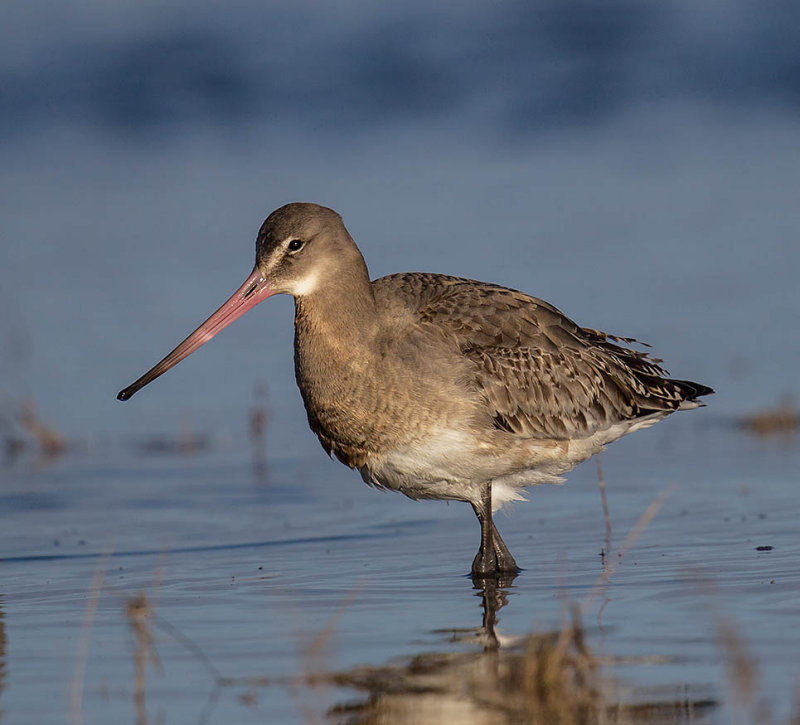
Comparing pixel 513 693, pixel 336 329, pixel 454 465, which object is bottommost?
pixel 513 693

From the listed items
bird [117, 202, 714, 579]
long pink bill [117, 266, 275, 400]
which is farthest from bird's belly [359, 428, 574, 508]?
long pink bill [117, 266, 275, 400]

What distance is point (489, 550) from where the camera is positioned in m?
6.62

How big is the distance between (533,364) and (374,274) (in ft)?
22.1

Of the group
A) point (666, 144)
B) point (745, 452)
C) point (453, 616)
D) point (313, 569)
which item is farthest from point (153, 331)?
point (666, 144)

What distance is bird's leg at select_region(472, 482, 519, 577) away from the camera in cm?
650

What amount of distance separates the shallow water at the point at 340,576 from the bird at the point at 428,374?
0.44 meters

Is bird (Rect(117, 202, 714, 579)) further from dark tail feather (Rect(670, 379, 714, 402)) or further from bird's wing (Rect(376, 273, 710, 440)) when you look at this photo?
dark tail feather (Rect(670, 379, 714, 402))

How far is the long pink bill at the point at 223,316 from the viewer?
265 inches

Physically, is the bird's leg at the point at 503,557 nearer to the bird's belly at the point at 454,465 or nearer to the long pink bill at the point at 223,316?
the bird's belly at the point at 454,465

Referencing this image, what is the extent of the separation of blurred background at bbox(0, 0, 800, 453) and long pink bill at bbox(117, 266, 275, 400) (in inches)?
130

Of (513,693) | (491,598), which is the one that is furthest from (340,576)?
(513,693)

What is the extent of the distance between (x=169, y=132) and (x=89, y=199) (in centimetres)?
431

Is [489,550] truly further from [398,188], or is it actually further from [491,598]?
[398,188]

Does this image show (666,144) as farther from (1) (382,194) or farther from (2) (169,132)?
(2) (169,132)
